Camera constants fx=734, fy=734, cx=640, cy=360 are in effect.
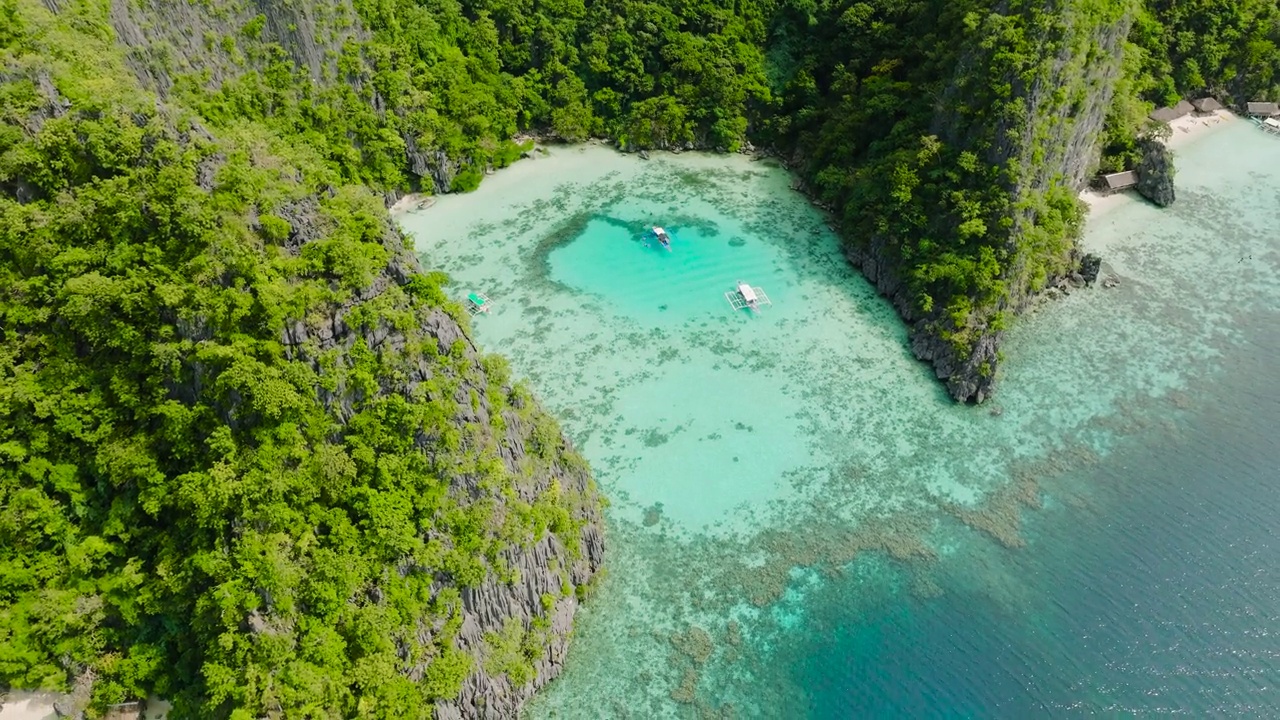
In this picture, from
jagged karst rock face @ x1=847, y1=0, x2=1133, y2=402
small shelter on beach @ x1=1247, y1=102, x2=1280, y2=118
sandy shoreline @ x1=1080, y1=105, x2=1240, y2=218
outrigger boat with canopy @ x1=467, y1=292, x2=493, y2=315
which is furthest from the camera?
small shelter on beach @ x1=1247, y1=102, x2=1280, y2=118

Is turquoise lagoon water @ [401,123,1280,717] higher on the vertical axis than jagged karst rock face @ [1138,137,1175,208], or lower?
lower

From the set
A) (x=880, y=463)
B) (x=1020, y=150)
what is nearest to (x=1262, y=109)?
(x=1020, y=150)

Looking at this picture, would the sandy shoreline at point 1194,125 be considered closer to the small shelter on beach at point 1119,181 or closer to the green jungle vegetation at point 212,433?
the small shelter on beach at point 1119,181

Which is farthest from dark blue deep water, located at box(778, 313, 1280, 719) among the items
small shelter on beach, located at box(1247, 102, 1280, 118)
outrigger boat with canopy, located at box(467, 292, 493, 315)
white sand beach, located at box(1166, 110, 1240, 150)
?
small shelter on beach, located at box(1247, 102, 1280, 118)

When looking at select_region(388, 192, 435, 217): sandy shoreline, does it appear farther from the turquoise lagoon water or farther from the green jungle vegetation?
the green jungle vegetation

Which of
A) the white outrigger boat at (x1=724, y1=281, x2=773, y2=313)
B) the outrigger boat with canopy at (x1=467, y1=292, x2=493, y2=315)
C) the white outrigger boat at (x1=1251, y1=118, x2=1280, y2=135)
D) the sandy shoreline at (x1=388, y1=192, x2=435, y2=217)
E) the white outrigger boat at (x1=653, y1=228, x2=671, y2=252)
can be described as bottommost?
the white outrigger boat at (x1=724, y1=281, x2=773, y2=313)

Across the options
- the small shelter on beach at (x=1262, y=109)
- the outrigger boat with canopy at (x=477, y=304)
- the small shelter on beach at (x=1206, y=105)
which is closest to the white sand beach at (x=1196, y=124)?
the small shelter on beach at (x=1206, y=105)

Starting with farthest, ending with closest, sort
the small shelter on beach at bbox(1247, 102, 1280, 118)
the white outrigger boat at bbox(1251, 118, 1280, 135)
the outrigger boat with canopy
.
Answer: the small shelter on beach at bbox(1247, 102, 1280, 118) → the white outrigger boat at bbox(1251, 118, 1280, 135) → the outrigger boat with canopy
